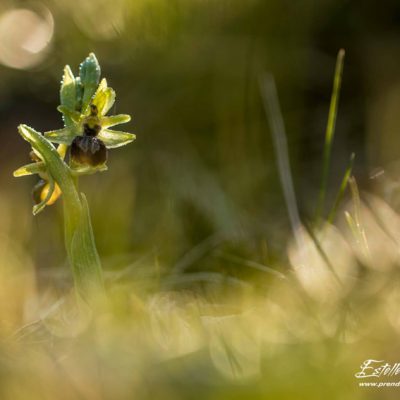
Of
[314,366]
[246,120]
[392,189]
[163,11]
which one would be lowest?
[314,366]

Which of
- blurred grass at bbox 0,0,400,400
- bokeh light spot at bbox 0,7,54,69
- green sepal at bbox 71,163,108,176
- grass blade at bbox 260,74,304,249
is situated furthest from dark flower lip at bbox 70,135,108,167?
bokeh light spot at bbox 0,7,54,69

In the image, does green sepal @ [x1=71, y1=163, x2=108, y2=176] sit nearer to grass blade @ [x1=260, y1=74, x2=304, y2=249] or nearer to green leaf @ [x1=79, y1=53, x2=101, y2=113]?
green leaf @ [x1=79, y1=53, x2=101, y2=113]

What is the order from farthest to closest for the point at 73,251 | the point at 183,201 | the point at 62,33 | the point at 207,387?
1. the point at 62,33
2. the point at 183,201
3. the point at 73,251
4. the point at 207,387

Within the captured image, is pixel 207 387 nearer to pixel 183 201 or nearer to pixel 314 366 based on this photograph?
pixel 314 366

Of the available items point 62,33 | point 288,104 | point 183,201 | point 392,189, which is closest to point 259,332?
point 392,189

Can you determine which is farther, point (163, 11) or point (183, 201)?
point (163, 11)

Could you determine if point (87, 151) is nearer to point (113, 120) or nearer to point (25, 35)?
point (113, 120)
